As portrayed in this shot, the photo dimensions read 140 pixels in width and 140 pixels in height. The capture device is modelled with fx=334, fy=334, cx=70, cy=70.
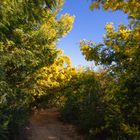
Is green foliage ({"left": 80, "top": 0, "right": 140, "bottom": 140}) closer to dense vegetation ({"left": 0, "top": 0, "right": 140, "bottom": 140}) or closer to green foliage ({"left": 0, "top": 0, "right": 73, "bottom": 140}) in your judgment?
dense vegetation ({"left": 0, "top": 0, "right": 140, "bottom": 140})

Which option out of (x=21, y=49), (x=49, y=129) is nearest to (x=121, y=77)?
(x=21, y=49)

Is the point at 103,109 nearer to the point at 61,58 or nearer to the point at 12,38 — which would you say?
the point at 12,38

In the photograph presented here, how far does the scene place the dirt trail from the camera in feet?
54.5

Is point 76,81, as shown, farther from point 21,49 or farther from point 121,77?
point 121,77

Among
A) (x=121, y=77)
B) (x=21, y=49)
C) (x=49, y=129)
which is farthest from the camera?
(x=49, y=129)

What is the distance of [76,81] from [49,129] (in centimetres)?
559

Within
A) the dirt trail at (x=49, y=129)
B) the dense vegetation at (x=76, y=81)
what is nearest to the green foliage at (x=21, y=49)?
the dense vegetation at (x=76, y=81)

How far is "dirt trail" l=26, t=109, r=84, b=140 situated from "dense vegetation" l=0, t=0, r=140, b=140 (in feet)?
2.16

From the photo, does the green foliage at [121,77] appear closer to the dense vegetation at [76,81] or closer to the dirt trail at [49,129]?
the dense vegetation at [76,81]

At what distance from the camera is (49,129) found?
736 inches

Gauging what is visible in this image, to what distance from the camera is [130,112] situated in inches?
512

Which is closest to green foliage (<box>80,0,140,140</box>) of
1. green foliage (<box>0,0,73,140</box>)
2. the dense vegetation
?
the dense vegetation

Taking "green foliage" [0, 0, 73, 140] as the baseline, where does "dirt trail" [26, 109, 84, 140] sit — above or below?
below

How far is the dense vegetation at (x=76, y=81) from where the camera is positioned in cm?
1143
